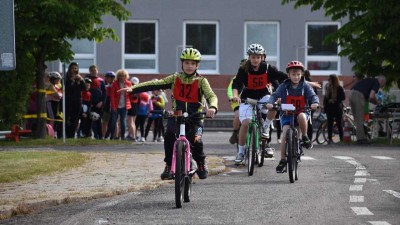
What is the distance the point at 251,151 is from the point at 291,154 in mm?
1344

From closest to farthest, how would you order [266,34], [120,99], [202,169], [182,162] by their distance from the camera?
[182,162]
[202,169]
[120,99]
[266,34]

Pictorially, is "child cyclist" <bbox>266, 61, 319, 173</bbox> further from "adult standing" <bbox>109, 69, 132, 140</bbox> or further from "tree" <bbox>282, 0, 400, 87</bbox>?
"adult standing" <bbox>109, 69, 132, 140</bbox>

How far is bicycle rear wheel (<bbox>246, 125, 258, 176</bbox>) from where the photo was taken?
18.0 meters

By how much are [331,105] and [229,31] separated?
18401 mm

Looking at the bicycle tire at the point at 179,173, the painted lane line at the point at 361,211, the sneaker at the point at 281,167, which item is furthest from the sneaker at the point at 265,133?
the painted lane line at the point at 361,211

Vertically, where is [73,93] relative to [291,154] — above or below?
above

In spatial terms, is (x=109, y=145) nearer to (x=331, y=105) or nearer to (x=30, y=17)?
(x=30, y=17)

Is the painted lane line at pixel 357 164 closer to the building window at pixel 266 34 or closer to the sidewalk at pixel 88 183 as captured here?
the sidewalk at pixel 88 183

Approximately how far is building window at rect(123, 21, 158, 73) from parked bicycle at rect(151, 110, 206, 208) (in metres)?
33.3

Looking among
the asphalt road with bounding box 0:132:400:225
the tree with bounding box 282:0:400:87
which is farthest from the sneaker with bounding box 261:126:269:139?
the tree with bounding box 282:0:400:87

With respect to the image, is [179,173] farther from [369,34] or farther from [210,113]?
[369,34]

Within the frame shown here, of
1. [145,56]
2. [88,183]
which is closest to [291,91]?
[88,183]

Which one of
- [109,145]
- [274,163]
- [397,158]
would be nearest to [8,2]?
[274,163]

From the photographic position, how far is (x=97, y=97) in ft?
98.6
